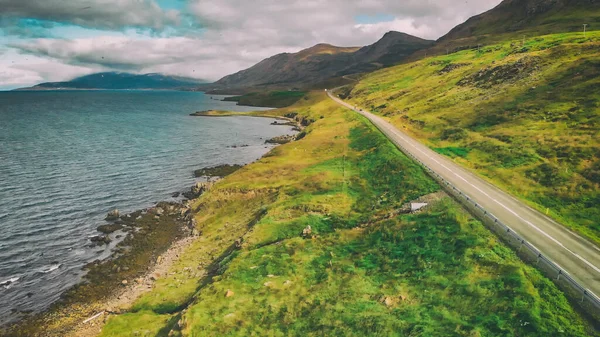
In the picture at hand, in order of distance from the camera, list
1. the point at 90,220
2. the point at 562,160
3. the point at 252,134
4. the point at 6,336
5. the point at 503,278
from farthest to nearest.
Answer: the point at 252,134 → the point at 90,220 → the point at 562,160 → the point at 6,336 → the point at 503,278

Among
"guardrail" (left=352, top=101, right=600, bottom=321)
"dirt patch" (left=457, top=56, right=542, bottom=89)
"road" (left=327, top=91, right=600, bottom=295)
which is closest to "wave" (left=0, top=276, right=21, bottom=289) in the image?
"guardrail" (left=352, top=101, right=600, bottom=321)

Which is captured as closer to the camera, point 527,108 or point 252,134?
point 527,108

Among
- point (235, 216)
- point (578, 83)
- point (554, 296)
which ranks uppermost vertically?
point (578, 83)

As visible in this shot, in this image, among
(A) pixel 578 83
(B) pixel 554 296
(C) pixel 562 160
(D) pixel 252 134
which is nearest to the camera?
(B) pixel 554 296

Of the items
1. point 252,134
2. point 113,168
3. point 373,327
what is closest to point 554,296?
point 373,327

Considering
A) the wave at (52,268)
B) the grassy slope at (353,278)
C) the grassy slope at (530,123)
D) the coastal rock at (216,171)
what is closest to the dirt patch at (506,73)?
the grassy slope at (530,123)

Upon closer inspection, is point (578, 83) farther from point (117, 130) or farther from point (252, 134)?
point (117, 130)

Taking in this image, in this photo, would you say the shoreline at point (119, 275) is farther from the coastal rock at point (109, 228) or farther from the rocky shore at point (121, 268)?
the coastal rock at point (109, 228)
